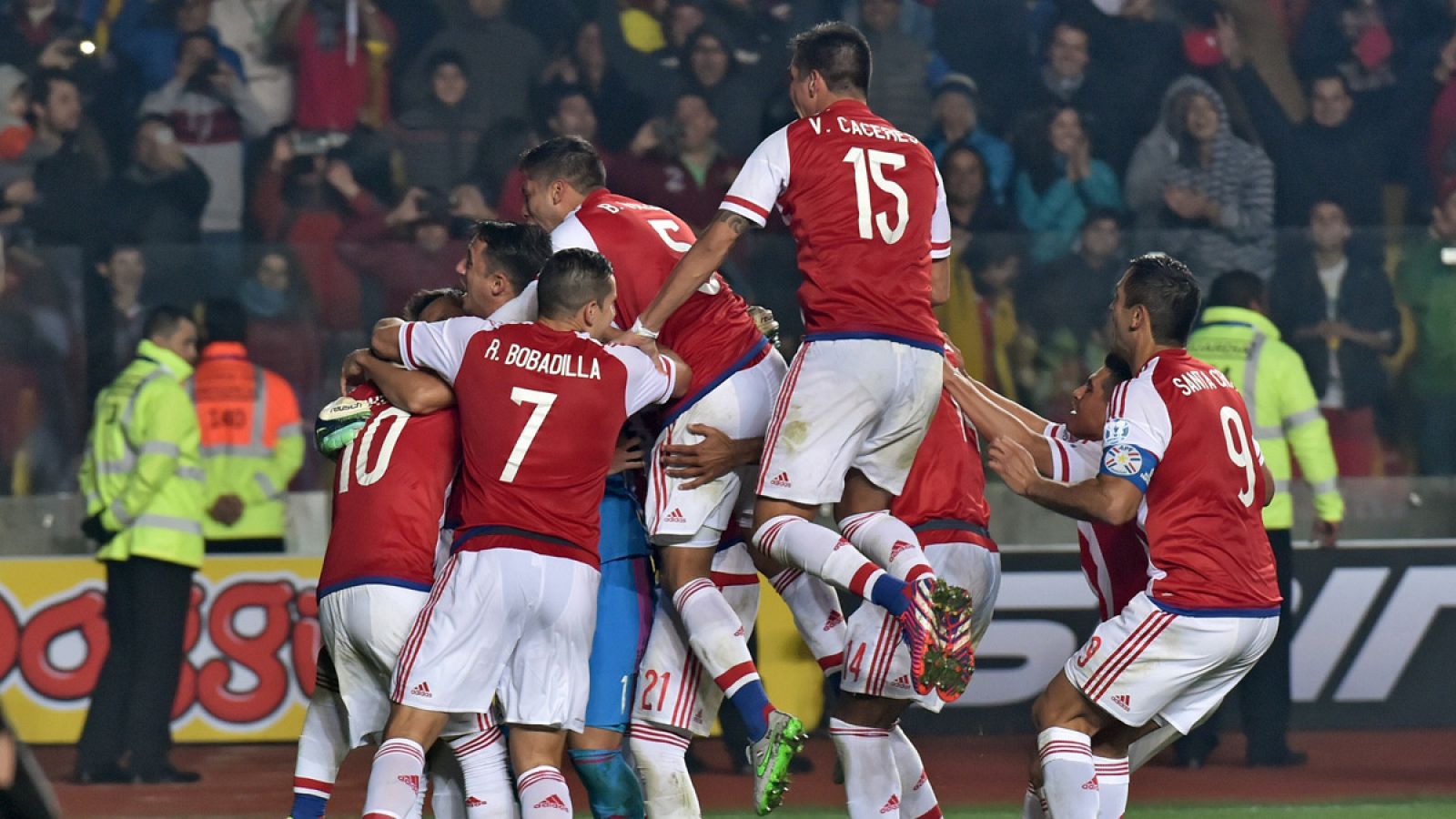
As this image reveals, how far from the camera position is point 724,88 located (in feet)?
38.4

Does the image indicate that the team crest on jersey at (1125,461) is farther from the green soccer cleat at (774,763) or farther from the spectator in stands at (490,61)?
the spectator in stands at (490,61)

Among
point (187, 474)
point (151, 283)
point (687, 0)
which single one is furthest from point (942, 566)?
point (687, 0)

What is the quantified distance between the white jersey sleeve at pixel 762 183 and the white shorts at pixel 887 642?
1.35m

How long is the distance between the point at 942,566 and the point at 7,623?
5974mm

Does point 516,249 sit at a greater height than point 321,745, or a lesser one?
greater

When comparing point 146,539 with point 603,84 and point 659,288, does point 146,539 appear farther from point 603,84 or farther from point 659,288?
point 659,288

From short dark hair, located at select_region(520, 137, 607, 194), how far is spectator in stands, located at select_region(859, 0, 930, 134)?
17.4 feet

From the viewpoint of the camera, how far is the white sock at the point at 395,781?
5531 mm

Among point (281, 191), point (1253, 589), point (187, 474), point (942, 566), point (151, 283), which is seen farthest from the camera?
point (281, 191)

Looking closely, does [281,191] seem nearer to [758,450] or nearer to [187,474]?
[187,474]

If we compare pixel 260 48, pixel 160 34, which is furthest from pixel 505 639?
pixel 160 34

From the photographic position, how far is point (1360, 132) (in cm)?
1148

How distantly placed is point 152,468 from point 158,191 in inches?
87.2

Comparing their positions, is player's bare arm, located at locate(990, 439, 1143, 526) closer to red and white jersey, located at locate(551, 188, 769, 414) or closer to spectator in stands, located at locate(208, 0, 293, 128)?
red and white jersey, located at locate(551, 188, 769, 414)
